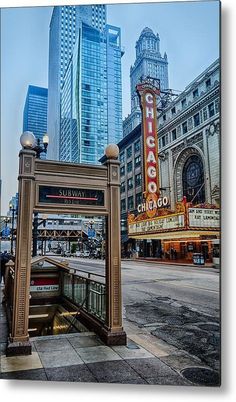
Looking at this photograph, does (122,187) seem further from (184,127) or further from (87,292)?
(87,292)

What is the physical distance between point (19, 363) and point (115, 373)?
0.94 m

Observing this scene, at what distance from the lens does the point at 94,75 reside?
14.4ft

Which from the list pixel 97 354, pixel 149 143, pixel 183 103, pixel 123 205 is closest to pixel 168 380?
pixel 97 354

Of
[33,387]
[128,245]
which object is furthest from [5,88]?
[33,387]

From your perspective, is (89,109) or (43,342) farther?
(89,109)

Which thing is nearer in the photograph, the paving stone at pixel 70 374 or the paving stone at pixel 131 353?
the paving stone at pixel 70 374

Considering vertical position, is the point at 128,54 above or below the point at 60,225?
above

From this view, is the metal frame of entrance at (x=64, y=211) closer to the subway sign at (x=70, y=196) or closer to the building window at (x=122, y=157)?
the subway sign at (x=70, y=196)

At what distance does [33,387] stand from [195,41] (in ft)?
13.4

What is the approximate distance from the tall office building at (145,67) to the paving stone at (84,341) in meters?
2.42

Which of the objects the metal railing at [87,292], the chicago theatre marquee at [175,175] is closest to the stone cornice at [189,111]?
the chicago theatre marquee at [175,175]

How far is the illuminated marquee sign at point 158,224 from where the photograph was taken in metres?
3.96

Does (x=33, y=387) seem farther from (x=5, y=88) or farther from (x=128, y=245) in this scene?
(x=5, y=88)

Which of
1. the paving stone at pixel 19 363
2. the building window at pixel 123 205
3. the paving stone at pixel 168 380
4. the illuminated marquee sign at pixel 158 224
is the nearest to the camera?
the paving stone at pixel 168 380
